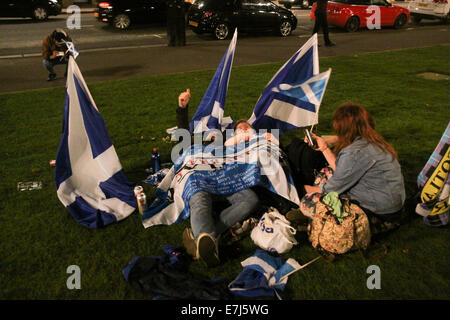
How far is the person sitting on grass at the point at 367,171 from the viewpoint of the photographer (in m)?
3.33

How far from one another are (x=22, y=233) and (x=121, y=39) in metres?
11.8

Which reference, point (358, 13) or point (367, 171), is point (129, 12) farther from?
point (367, 171)

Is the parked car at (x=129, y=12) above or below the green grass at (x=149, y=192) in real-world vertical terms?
above

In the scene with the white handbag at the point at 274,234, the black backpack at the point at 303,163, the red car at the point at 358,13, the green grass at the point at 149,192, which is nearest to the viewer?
the green grass at the point at 149,192

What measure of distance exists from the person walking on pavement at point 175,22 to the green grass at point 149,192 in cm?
372

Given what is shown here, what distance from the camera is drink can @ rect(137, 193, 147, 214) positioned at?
3.94 metres

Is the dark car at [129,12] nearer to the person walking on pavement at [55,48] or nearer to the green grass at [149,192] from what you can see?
the person walking on pavement at [55,48]

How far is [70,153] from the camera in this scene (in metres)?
3.98

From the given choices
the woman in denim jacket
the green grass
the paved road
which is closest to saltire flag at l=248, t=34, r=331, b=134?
the green grass

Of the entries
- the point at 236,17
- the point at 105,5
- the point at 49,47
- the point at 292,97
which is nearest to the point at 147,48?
the point at 236,17

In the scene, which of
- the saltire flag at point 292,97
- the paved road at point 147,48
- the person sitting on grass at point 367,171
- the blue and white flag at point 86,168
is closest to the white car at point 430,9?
the paved road at point 147,48

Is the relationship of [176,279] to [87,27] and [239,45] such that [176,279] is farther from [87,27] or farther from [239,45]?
[87,27]
